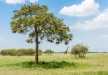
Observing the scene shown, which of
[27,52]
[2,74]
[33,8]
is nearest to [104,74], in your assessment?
[2,74]

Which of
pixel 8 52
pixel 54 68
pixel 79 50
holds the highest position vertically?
pixel 79 50

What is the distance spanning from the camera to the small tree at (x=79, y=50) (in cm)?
8031

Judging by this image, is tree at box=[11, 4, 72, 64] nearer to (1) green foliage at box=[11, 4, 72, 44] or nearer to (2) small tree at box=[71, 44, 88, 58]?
(1) green foliage at box=[11, 4, 72, 44]

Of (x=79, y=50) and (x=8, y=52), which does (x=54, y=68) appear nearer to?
(x=79, y=50)

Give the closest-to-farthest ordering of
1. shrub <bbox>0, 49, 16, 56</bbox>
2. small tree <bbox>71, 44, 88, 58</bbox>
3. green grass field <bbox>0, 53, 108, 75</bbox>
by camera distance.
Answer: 1. green grass field <bbox>0, 53, 108, 75</bbox>
2. small tree <bbox>71, 44, 88, 58</bbox>
3. shrub <bbox>0, 49, 16, 56</bbox>

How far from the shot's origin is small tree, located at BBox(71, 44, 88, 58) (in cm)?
8031

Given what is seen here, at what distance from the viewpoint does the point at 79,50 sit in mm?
80500

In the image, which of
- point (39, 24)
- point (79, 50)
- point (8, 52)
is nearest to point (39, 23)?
point (39, 24)

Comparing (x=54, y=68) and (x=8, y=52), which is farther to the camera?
(x=8, y=52)

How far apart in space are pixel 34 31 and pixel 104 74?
2038cm

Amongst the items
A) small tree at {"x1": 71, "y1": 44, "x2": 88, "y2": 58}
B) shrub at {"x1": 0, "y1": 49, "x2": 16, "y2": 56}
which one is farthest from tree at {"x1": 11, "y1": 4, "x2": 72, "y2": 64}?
shrub at {"x1": 0, "y1": 49, "x2": 16, "y2": 56}

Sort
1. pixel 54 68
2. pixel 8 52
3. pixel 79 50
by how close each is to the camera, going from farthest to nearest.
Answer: pixel 8 52
pixel 79 50
pixel 54 68

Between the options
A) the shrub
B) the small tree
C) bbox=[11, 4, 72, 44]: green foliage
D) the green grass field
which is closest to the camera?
the green grass field

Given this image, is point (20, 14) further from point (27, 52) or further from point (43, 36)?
point (27, 52)
